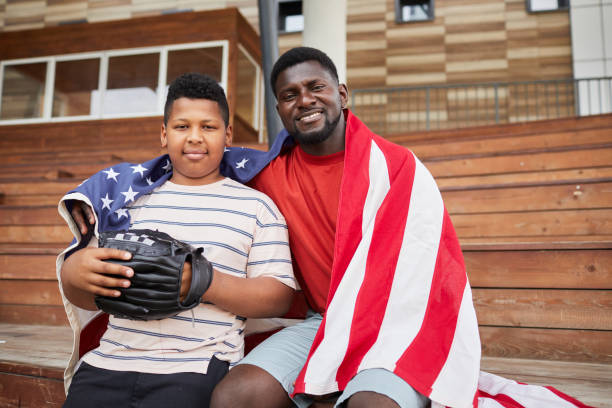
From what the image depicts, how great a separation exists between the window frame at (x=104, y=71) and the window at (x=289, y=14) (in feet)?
4.31

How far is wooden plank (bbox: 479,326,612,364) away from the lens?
1.53 metres

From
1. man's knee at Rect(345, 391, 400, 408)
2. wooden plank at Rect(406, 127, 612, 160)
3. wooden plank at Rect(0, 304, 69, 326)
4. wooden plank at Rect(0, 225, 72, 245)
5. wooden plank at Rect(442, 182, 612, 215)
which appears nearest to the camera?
man's knee at Rect(345, 391, 400, 408)

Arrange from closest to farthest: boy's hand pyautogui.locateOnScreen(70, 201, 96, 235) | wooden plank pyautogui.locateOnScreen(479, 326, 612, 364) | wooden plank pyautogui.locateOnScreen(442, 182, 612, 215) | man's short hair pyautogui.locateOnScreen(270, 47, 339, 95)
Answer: boy's hand pyautogui.locateOnScreen(70, 201, 96, 235)
man's short hair pyautogui.locateOnScreen(270, 47, 339, 95)
wooden plank pyautogui.locateOnScreen(479, 326, 612, 364)
wooden plank pyautogui.locateOnScreen(442, 182, 612, 215)

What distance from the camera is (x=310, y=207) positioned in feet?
4.47

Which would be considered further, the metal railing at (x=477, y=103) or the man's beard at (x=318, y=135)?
the metal railing at (x=477, y=103)

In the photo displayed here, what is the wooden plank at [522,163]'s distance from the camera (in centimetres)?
310

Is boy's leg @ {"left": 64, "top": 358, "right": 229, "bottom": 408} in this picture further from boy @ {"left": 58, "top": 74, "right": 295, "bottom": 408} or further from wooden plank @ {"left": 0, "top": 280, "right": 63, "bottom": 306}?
wooden plank @ {"left": 0, "top": 280, "right": 63, "bottom": 306}

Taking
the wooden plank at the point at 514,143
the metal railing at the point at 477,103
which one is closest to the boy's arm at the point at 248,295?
the wooden plank at the point at 514,143

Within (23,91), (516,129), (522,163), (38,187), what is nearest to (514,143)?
(522,163)

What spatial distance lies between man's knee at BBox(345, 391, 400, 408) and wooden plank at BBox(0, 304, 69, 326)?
174cm

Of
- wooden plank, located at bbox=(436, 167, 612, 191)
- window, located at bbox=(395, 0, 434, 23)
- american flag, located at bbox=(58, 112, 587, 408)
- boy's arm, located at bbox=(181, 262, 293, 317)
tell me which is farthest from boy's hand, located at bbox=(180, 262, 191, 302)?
window, located at bbox=(395, 0, 434, 23)

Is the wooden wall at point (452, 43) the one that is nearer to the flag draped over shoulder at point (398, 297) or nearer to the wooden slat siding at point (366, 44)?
the wooden slat siding at point (366, 44)

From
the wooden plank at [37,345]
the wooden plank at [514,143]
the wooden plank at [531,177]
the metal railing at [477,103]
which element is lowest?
the wooden plank at [37,345]

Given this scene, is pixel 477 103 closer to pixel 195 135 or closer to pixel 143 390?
pixel 195 135
